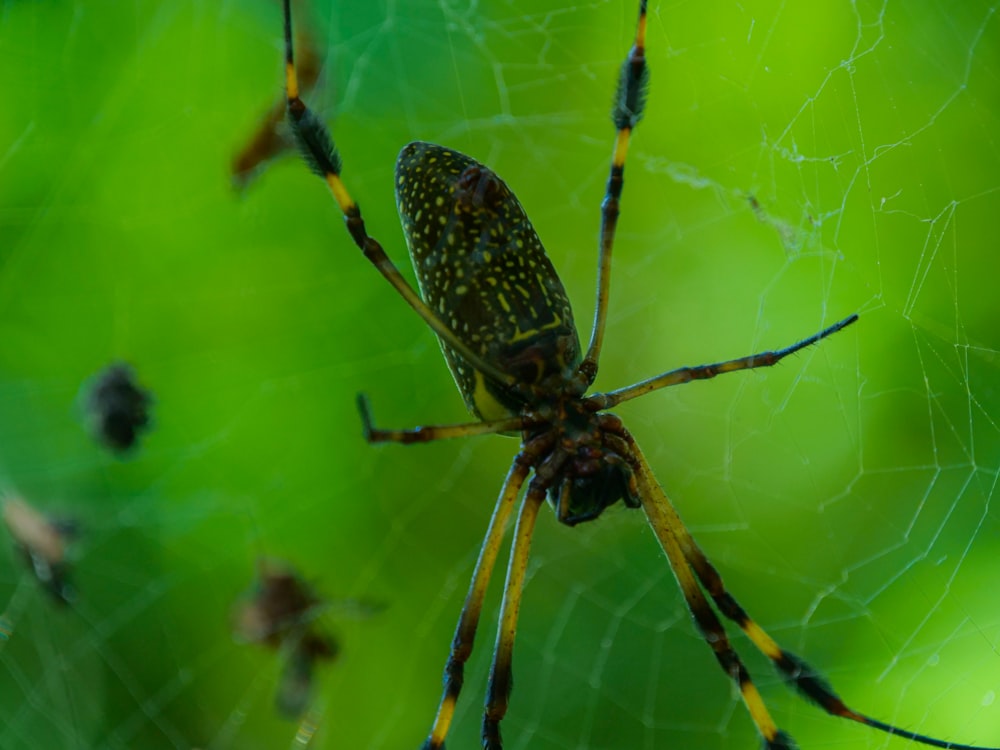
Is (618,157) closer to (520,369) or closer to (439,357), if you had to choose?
(520,369)

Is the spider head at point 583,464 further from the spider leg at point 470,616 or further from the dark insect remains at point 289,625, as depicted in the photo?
the dark insect remains at point 289,625

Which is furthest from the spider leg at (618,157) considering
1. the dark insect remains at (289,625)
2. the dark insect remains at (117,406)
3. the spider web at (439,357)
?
the dark insect remains at (117,406)

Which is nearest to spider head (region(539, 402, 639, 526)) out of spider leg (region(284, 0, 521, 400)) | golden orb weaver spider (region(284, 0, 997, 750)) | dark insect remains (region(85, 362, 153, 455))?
golden orb weaver spider (region(284, 0, 997, 750))

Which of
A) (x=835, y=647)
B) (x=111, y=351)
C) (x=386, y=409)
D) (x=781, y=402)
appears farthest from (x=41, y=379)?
(x=835, y=647)

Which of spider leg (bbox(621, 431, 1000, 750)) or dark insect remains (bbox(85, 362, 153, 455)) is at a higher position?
dark insect remains (bbox(85, 362, 153, 455))

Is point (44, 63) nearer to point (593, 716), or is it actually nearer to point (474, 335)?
point (474, 335)

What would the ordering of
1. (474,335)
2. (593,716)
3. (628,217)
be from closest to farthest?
(474,335) < (593,716) < (628,217)

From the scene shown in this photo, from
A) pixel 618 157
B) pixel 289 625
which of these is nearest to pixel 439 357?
pixel 289 625

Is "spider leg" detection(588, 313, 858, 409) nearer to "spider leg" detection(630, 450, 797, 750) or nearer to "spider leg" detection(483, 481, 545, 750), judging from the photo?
"spider leg" detection(630, 450, 797, 750)
